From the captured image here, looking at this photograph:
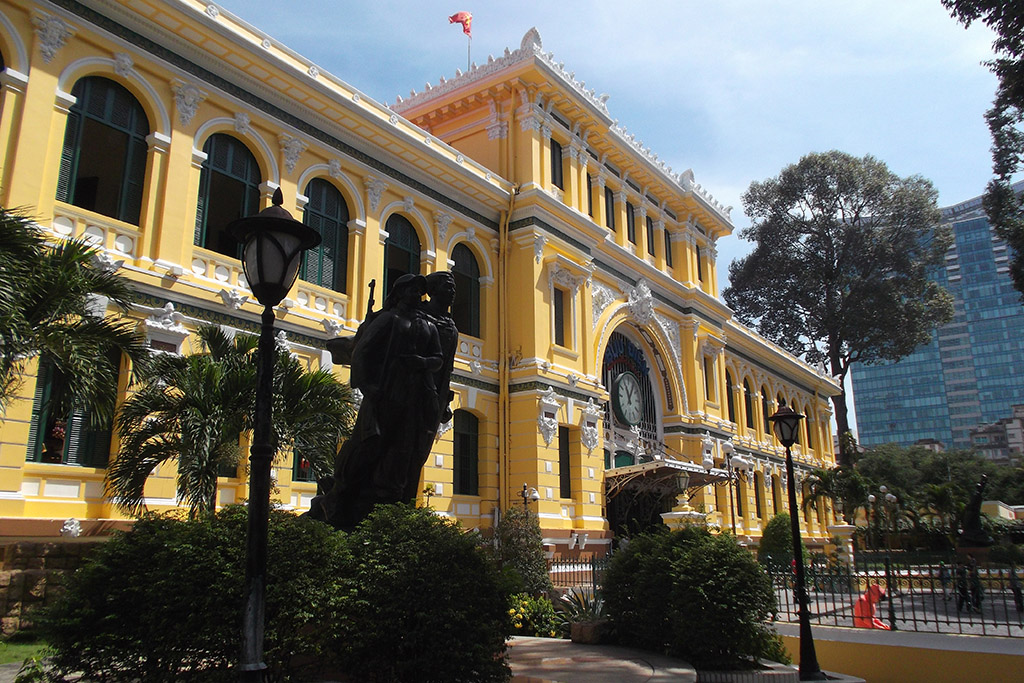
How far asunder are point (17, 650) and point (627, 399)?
2130 cm

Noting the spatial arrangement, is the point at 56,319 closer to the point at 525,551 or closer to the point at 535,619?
the point at 535,619

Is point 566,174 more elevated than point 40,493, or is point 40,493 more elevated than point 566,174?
point 566,174

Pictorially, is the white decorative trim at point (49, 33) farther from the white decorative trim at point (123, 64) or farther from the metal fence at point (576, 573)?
the metal fence at point (576, 573)

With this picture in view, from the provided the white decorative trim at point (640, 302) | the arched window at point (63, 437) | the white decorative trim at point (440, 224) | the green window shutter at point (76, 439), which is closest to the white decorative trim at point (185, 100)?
the arched window at point (63, 437)

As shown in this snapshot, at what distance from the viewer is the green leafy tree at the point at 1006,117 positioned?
1708cm

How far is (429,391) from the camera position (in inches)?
316

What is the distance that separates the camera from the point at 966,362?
13138 cm

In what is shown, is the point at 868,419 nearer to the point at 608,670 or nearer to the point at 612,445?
the point at 612,445

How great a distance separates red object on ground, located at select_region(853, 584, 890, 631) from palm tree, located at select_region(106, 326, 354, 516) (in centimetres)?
940

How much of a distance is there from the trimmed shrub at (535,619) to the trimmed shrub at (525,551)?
1.91 m

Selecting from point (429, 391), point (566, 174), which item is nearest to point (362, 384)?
point (429, 391)

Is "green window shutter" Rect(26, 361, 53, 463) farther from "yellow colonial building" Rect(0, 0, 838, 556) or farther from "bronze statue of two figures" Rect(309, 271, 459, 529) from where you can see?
"bronze statue of two figures" Rect(309, 271, 459, 529)

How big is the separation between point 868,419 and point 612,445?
137594mm

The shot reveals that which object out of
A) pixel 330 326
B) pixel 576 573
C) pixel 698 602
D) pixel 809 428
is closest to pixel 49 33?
pixel 330 326
